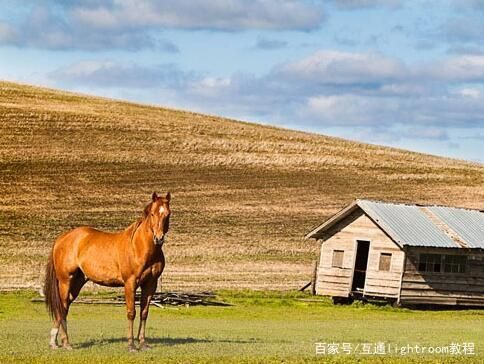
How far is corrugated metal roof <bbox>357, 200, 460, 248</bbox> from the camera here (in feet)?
153

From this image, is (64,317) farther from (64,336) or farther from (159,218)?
(159,218)

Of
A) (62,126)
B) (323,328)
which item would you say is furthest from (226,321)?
(62,126)

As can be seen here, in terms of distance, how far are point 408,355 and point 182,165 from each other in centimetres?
5736

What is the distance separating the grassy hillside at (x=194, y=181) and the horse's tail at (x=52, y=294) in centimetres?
2424

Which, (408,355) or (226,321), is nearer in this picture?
(408,355)

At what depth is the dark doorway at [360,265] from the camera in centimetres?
4931

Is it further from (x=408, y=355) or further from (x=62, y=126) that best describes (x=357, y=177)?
(x=408, y=355)

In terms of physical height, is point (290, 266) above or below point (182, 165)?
below


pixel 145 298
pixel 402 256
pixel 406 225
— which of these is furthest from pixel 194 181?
pixel 145 298

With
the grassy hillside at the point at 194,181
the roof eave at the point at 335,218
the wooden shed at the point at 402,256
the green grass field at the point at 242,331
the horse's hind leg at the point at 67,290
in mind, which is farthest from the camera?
the grassy hillside at the point at 194,181

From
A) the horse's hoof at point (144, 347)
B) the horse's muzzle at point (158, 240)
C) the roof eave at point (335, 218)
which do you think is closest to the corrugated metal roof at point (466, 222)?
the roof eave at point (335, 218)

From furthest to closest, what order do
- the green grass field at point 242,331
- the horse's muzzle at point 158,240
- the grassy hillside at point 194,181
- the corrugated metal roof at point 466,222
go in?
the grassy hillside at point 194,181
the corrugated metal roof at point 466,222
the horse's muzzle at point 158,240
the green grass field at point 242,331

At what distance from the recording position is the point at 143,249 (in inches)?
771

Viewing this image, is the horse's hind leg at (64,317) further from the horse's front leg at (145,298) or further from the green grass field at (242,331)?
the horse's front leg at (145,298)
